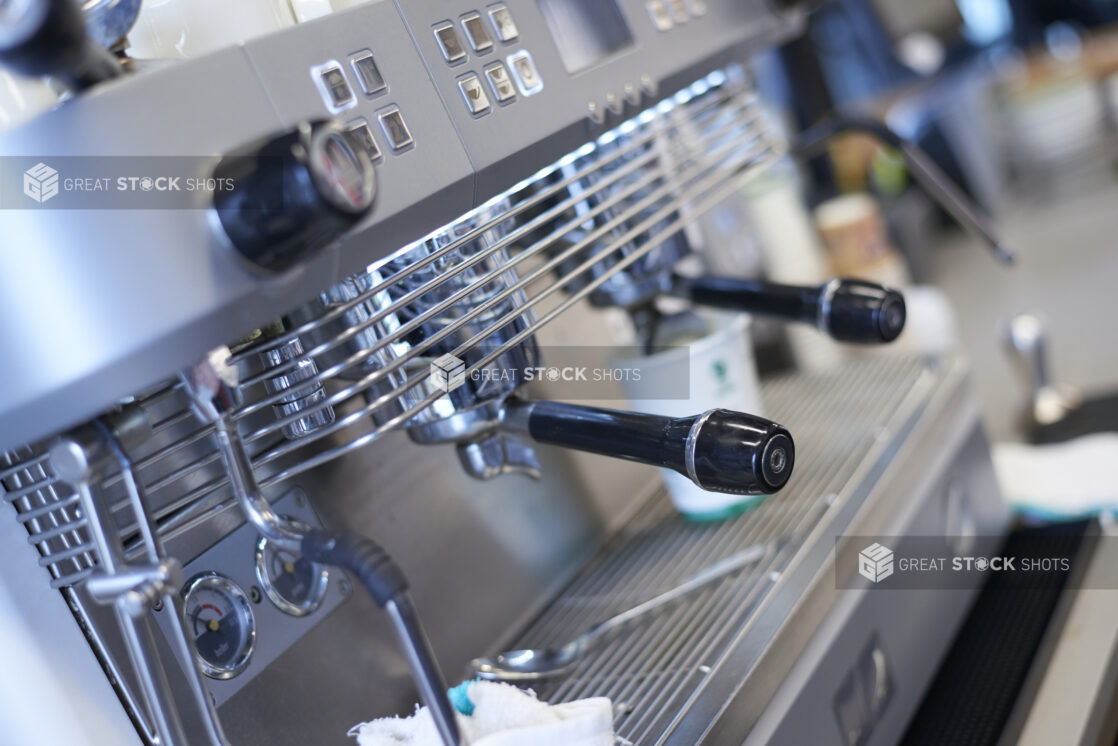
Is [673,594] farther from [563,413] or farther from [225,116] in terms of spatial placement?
[225,116]

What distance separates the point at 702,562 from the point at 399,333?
0.32 meters

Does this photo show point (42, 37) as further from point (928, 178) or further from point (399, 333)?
point (928, 178)

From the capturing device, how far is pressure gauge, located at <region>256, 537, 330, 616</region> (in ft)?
1.73

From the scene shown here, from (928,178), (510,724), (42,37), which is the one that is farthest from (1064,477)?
(42,37)

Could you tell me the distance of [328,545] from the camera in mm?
382

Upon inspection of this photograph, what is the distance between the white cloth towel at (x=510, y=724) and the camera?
17.2 inches

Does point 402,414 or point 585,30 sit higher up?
point 585,30

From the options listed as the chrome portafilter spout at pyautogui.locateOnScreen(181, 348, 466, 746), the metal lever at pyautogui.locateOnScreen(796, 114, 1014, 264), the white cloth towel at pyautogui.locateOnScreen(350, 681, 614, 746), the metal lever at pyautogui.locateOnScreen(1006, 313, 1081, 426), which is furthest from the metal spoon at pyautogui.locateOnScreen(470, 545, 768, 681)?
the metal lever at pyautogui.locateOnScreen(1006, 313, 1081, 426)

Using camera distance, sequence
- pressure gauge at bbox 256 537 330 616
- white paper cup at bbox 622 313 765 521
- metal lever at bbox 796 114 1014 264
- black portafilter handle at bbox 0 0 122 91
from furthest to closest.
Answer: metal lever at bbox 796 114 1014 264 < white paper cup at bbox 622 313 765 521 < pressure gauge at bbox 256 537 330 616 < black portafilter handle at bbox 0 0 122 91

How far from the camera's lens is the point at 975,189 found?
2076 mm

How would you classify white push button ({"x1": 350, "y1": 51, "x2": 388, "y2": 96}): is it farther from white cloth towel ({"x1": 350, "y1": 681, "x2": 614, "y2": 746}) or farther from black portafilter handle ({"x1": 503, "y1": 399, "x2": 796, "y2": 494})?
white cloth towel ({"x1": 350, "y1": 681, "x2": 614, "y2": 746})

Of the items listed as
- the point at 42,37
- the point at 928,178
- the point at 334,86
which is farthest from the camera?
the point at 928,178

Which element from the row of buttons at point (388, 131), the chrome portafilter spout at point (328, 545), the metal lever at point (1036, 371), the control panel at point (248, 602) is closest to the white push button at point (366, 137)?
the row of buttons at point (388, 131)

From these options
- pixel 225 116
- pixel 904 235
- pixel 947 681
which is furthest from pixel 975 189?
pixel 225 116
